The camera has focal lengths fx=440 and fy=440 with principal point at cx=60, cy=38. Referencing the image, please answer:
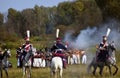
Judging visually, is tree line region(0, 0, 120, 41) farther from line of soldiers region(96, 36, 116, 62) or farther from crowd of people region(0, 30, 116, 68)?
line of soldiers region(96, 36, 116, 62)

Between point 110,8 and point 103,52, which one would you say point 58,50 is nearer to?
→ point 103,52

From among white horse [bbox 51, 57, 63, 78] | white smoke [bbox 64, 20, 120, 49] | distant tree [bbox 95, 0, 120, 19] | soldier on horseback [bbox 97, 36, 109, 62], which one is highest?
distant tree [bbox 95, 0, 120, 19]

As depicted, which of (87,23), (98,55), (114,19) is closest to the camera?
(98,55)

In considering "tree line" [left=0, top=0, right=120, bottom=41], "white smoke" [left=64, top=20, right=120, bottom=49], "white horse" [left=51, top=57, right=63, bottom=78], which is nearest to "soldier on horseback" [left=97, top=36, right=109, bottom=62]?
"white horse" [left=51, top=57, right=63, bottom=78]

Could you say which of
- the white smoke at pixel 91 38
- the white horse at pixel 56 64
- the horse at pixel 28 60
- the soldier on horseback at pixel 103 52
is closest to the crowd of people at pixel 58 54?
the soldier on horseback at pixel 103 52

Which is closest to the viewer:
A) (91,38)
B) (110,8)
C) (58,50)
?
(58,50)

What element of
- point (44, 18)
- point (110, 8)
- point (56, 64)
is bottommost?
point (56, 64)

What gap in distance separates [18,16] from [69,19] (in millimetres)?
15715

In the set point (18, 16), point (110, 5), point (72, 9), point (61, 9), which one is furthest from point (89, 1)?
point (110, 5)

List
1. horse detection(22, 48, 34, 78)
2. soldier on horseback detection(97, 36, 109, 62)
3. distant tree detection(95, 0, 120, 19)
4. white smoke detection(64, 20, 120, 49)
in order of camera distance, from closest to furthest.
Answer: soldier on horseback detection(97, 36, 109, 62) → horse detection(22, 48, 34, 78) → white smoke detection(64, 20, 120, 49) → distant tree detection(95, 0, 120, 19)

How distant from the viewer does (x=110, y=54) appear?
26344 mm

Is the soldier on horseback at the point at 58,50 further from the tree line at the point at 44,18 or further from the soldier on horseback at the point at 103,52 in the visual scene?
the tree line at the point at 44,18

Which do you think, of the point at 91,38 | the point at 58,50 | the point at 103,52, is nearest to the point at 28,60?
the point at 103,52

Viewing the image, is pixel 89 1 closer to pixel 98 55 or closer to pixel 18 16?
pixel 18 16
